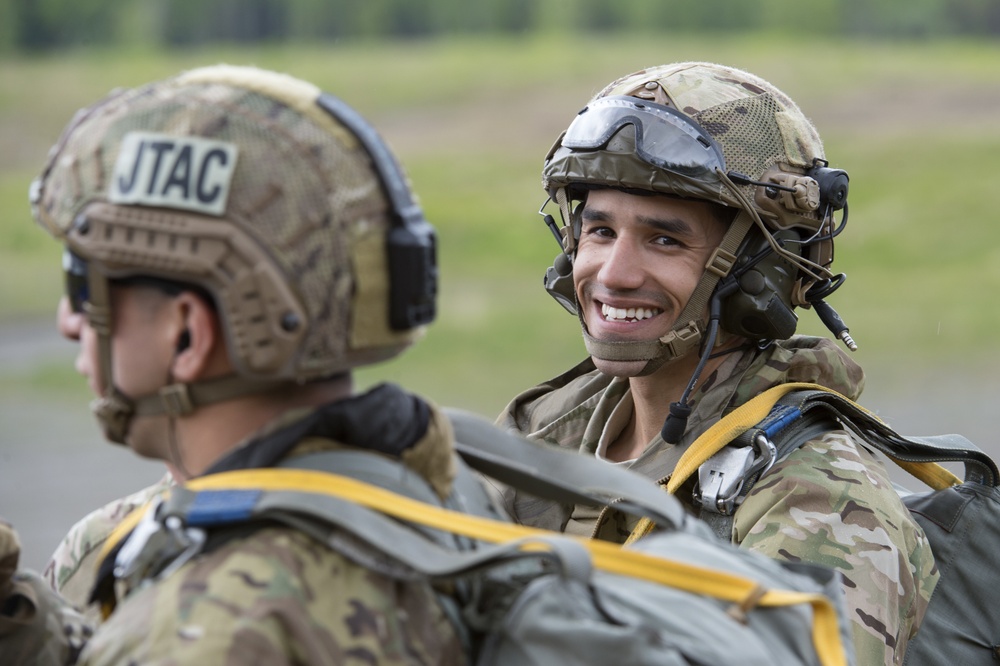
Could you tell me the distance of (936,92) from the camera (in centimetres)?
2138

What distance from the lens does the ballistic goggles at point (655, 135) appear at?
474 centimetres

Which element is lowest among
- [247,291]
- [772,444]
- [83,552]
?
[83,552]

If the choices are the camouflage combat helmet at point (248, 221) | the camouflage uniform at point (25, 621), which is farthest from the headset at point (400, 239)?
the camouflage uniform at point (25, 621)

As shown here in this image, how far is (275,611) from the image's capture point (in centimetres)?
240

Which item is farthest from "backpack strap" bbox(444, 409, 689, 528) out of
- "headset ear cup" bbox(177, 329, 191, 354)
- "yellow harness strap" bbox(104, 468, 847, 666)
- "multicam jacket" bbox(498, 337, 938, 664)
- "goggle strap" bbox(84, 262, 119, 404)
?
"multicam jacket" bbox(498, 337, 938, 664)

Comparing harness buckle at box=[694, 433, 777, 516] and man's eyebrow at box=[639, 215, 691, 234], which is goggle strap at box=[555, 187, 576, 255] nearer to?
man's eyebrow at box=[639, 215, 691, 234]

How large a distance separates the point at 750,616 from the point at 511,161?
18.1 m

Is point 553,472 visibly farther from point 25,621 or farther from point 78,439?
point 78,439

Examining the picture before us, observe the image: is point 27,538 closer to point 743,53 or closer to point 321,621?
point 321,621

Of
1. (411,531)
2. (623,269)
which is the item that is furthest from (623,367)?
(411,531)

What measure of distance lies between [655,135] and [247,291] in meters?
2.42

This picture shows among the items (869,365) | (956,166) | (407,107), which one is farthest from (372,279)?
(407,107)

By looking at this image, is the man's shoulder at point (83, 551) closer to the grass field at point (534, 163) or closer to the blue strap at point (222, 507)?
the blue strap at point (222, 507)

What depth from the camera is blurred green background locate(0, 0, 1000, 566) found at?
1420cm
